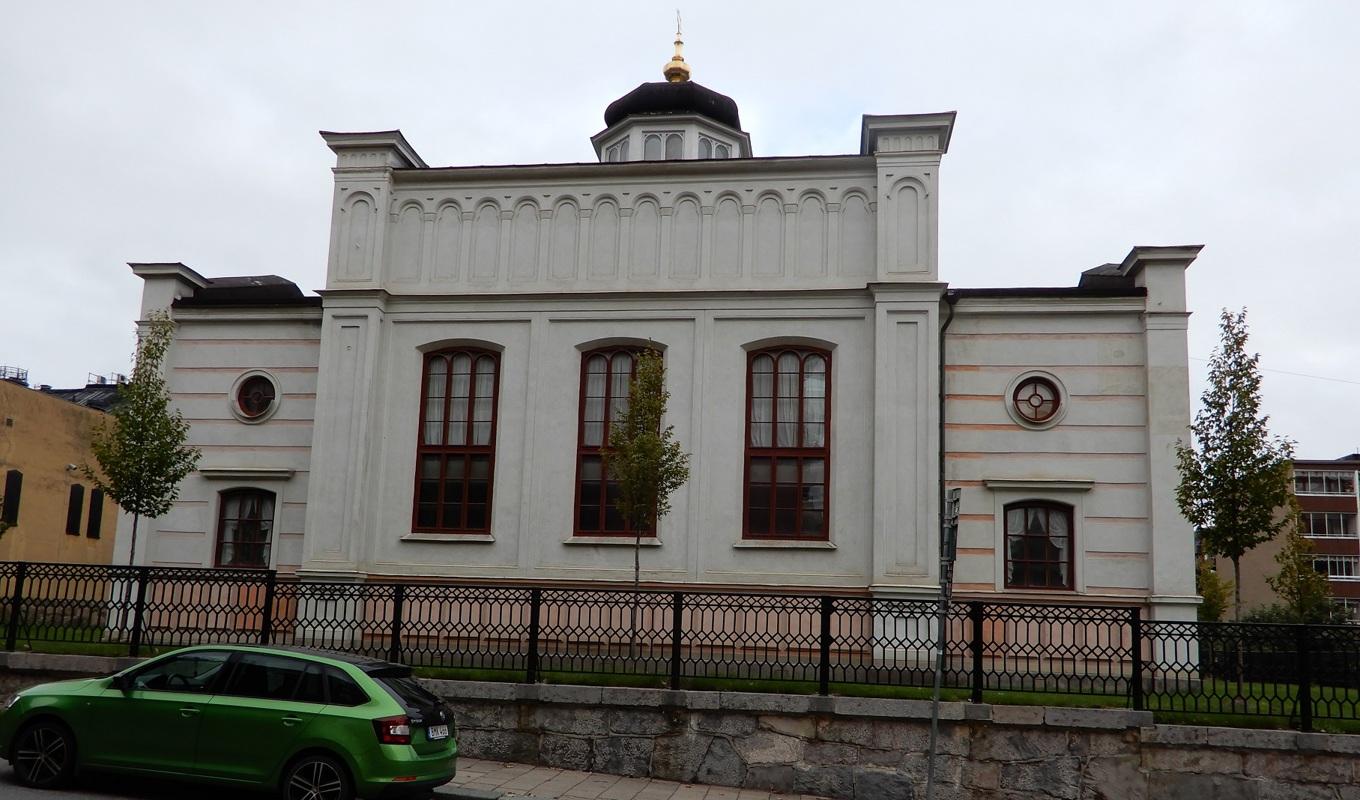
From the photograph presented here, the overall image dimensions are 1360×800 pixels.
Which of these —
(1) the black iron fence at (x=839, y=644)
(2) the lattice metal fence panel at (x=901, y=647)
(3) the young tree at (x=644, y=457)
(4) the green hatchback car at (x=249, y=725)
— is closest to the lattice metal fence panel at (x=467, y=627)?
(1) the black iron fence at (x=839, y=644)

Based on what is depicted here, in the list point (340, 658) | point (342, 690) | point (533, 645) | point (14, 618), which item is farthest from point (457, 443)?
point (342, 690)

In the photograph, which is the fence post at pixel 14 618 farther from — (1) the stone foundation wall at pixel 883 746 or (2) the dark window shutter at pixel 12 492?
(2) the dark window shutter at pixel 12 492

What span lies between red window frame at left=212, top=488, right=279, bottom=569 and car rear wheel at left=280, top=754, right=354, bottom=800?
35.0ft

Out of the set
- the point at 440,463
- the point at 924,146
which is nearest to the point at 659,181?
the point at 924,146

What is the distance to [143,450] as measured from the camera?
17.1 m

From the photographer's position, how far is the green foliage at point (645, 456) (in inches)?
642

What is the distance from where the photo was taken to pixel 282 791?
9.47 meters

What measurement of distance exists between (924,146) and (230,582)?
13.2 meters

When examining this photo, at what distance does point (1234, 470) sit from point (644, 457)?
339 inches

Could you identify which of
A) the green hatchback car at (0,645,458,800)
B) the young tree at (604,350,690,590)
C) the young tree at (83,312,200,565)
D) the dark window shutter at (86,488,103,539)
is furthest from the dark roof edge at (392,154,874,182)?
the dark window shutter at (86,488,103,539)

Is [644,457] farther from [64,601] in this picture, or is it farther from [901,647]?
[64,601]

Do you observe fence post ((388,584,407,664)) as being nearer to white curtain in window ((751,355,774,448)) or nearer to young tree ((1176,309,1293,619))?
white curtain in window ((751,355,774,448))

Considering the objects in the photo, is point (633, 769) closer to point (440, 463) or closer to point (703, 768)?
point (703, 768)

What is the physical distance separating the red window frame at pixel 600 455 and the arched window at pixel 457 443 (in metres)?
1.62
